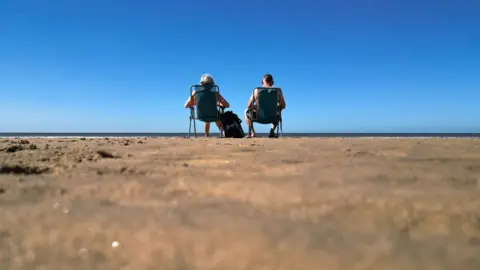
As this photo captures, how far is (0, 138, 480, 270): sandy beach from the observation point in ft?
2.32

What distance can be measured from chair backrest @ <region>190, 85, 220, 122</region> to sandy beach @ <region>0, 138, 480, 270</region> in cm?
553

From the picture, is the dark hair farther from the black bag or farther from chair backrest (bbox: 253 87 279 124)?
the black bag

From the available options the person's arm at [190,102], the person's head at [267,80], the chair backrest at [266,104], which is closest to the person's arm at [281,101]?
the chair backrest at [266,104]

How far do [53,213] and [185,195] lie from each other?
427 mm

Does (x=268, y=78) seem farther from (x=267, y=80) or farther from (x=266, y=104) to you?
(x=266, y=104)

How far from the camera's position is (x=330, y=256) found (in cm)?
71

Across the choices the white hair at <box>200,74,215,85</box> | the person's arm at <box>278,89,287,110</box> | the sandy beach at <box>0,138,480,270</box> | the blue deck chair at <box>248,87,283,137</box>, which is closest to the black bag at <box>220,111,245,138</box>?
the blue deck chair at <box>248,87,283,137</box>

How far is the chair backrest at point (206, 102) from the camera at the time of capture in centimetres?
717

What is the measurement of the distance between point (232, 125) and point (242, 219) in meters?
5.55

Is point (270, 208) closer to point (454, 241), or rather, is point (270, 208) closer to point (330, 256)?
point (330, 256)

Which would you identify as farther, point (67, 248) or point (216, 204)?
point (216, 204)

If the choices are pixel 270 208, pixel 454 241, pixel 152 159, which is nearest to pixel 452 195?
pixel 454 241

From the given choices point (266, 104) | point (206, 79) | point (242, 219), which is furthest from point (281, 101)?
point (242, 219)

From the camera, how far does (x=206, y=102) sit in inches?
283
